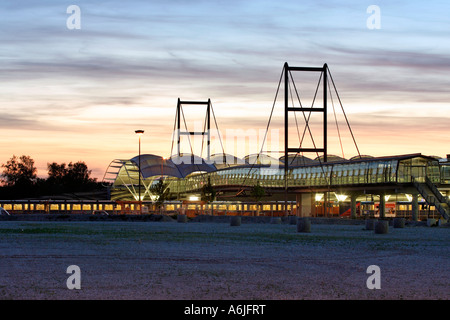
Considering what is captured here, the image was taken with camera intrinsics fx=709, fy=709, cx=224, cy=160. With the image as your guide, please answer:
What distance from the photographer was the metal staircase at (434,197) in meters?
73.9

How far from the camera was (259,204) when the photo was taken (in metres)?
112

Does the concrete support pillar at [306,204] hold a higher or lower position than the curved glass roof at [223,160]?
lower

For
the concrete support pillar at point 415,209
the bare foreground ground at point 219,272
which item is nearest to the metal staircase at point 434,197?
the concrete support pillar at point 415,209

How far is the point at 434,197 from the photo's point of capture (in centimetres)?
7912

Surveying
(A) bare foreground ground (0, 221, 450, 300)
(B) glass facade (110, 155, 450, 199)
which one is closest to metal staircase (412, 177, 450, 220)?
(B) glass facade (110, 155, 450, 199)

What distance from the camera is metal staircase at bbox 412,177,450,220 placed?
73.9m
